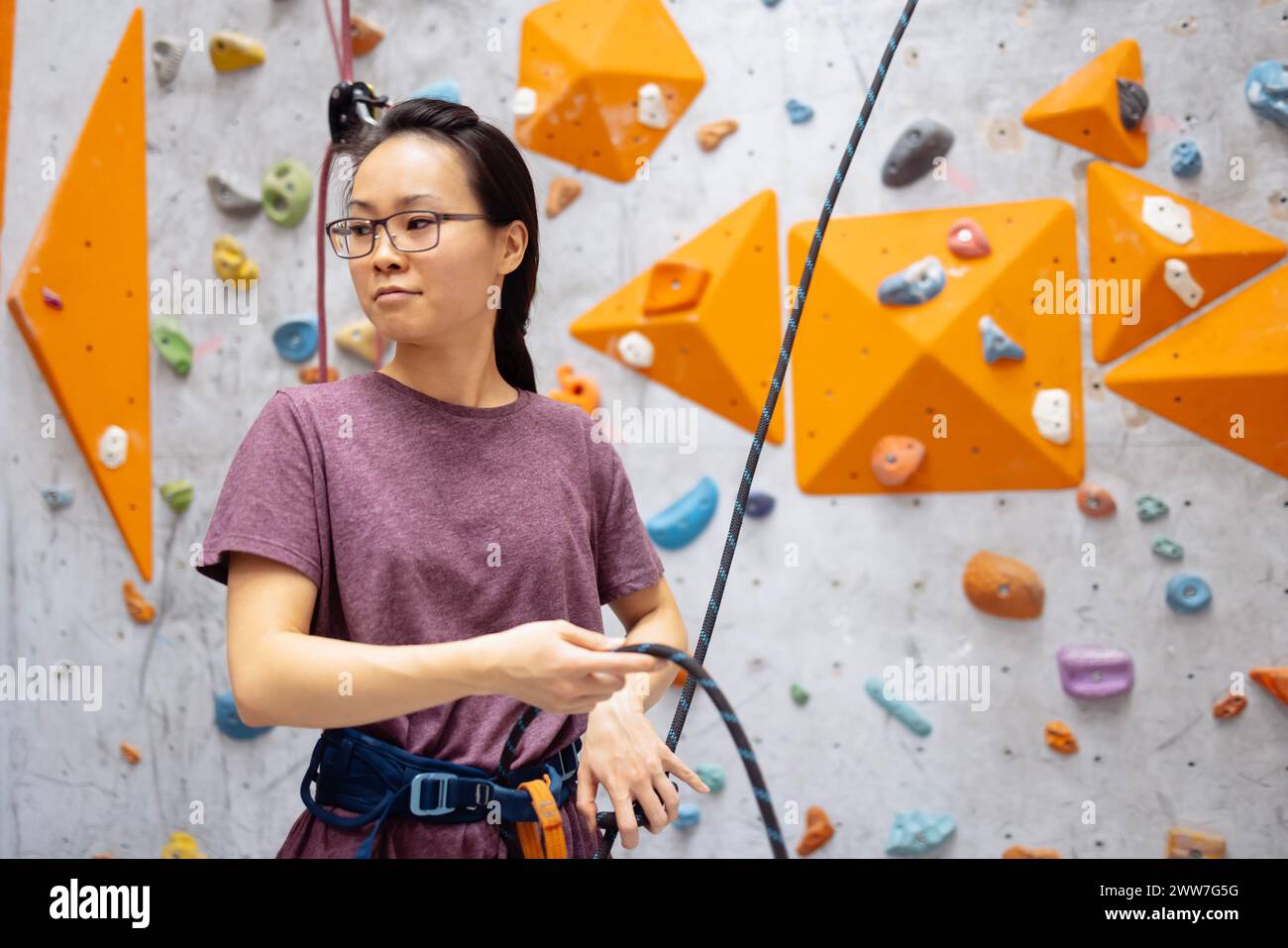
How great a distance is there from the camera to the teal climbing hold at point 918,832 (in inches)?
89.6

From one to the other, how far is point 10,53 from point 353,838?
2.66 meters

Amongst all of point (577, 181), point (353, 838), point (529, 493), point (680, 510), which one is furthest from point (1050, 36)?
point (353, 838)

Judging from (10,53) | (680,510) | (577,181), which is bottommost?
(680,510)

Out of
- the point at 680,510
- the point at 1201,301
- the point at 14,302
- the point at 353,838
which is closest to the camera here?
the point at 353,838

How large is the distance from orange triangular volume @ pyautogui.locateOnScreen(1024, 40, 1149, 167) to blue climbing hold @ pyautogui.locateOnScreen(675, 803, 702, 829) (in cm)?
167

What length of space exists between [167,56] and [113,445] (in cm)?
96

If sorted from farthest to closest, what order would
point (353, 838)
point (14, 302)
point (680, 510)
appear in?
1. point (14, 302)
2. point (680, 510)
3. point (353, 838)

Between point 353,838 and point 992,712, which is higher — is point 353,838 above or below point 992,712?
above

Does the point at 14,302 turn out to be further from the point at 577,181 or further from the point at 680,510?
the point at 680,510

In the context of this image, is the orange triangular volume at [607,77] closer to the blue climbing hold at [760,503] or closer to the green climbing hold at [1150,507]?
the blue climbing hold at [760,503]

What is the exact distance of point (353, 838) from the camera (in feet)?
2.99

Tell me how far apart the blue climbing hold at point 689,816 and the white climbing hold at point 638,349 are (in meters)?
1.00

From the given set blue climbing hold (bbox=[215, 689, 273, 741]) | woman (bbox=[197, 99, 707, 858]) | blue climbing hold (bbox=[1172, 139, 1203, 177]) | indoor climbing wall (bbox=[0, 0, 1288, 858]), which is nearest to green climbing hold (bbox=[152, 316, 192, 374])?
indoor climbing wall (bbox=[0, 0, 1288, 858])

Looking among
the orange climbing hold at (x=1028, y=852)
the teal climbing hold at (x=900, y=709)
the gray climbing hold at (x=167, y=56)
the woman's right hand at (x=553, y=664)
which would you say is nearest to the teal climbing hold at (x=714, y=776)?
the teal climbing hold at (x=900, y=709)
